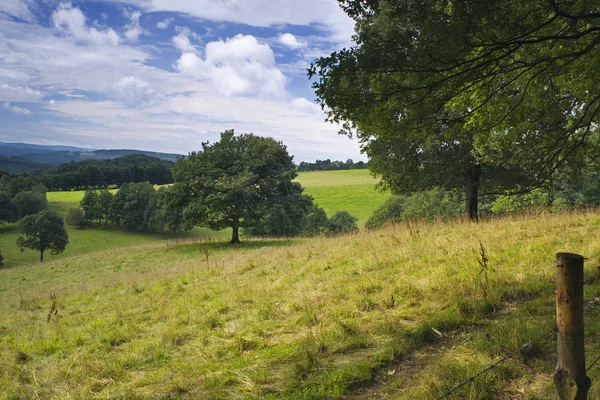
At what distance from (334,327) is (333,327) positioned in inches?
0.7

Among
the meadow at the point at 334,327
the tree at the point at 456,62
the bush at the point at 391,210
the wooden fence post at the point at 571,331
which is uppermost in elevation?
the tree at the point at 456,62

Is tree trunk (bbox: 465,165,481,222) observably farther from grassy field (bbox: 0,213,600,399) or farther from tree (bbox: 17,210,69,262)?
tree (bbox: 17,210,69,262)

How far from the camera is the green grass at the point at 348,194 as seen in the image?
65.3 metres

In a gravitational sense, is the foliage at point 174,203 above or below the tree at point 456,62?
below

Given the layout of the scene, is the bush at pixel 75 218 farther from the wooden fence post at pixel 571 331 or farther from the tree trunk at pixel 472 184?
the wooden fence post at pixel 571 331

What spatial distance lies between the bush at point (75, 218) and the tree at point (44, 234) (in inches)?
602

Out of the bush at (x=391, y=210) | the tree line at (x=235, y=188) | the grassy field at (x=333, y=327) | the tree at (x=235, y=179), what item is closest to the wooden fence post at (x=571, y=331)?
the grassy field at (x=333, y=327)

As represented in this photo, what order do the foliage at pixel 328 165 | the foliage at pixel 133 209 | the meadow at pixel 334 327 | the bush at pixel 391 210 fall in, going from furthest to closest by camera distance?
1. the foliage at pixel 328 165
2. the foliage at pixel 133 209
3. the bush at pixel 391 210
4. the meadow at pixel 334 327

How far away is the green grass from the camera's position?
6531 centimetres

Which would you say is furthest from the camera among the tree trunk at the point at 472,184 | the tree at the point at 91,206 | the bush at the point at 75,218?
the tree at the point at 91,206

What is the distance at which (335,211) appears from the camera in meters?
65.5

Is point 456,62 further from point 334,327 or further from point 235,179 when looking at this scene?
point 235,179

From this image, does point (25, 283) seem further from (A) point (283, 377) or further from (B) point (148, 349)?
(A) point (283, 377)

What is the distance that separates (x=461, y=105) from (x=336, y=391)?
569 centimetres
